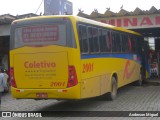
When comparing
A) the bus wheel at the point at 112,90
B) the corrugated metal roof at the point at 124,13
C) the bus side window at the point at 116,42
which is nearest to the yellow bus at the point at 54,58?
the bus wheel at the point at 112,90

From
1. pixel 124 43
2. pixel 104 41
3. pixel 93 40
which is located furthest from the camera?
pixel 124 43

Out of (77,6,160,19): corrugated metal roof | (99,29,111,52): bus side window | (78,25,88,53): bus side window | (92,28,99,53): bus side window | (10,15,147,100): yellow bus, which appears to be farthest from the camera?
(77,6,160,19): corrugated metal roof

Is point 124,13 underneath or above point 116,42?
above

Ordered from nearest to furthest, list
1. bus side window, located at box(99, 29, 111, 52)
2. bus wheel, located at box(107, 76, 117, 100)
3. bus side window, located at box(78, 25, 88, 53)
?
1. bus side window, located at box(78, 25, 88, 53)
2. bus side window, located at box(99, 29, 111, 52)
3. bus wheel, located at box(107, 76, 117, 100)

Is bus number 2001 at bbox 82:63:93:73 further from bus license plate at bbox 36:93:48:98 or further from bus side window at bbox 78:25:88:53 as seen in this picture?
bus license plate at bbox 36:93:48:98

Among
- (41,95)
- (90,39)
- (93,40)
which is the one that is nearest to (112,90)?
(93,40)

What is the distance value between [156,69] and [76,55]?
15.8 metres

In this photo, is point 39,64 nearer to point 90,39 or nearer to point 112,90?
point 90,39

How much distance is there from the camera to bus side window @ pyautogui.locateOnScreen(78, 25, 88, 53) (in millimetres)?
11796

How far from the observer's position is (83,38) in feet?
39.4

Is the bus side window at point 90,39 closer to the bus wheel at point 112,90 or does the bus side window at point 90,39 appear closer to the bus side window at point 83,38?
the bus side window at point 83,38

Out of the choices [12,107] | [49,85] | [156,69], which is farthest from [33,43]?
[156,69]

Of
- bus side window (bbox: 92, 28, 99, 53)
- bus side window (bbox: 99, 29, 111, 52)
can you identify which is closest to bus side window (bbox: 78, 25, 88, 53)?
bus side window (bbox: 92, 28, 99, 53)

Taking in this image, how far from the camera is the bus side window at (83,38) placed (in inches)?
464
